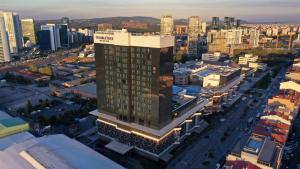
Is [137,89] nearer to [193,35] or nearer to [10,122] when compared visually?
[10,122]

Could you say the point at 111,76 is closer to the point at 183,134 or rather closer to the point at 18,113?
the point at 183,134

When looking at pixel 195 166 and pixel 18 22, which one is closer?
pixel 195 166

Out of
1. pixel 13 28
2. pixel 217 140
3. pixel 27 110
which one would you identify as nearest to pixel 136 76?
pixel 217 140

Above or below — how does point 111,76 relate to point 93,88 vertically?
above

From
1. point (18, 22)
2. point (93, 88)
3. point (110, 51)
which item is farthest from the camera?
point (18, 22)

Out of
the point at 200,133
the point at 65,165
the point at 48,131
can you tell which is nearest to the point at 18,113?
the point at 48,131

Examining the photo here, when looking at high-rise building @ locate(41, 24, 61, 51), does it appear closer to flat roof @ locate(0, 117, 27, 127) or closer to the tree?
the tree

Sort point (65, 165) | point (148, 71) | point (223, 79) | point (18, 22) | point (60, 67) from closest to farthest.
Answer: point (65, 165), point (148, 71), point (223, 79), point (60, 67), point (18, 22)
